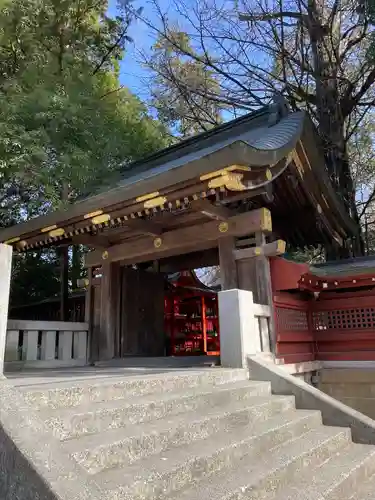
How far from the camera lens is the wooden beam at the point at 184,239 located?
5820mm

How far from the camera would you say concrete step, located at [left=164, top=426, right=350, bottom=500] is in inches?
92.5

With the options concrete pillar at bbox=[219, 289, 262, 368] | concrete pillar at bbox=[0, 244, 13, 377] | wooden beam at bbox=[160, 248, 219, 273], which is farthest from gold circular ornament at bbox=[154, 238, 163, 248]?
concrete pillar at bbox=[0, 244, 13, 377]

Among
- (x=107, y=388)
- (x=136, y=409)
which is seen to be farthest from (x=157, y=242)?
(x=136, y=409)

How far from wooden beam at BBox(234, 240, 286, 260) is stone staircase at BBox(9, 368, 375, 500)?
215 centimetres

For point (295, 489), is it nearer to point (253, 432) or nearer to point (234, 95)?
point (253, 432)

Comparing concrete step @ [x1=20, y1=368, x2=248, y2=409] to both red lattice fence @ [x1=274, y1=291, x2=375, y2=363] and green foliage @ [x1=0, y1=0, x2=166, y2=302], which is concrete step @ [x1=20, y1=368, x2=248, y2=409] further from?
green foliage @ [x1=0, y1=0, x2=166, y2=302]

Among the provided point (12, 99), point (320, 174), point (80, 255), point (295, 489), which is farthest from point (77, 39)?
point (295, 489)

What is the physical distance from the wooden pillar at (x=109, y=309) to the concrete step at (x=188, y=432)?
3744 mm

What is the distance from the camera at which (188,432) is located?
2939 millimetres

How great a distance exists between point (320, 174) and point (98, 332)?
4.87 m

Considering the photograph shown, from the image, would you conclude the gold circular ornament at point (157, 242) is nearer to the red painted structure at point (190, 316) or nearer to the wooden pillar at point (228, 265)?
the wooden pillar at point (228, 265)

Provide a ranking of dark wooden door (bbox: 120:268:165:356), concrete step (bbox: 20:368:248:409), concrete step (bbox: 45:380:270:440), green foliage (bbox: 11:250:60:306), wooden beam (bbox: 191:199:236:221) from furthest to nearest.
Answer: green foliage (bbox: 11:250:60:306) → dark wooden door (bbox: 120:268:165:356) → wooden beam (bbox: 191:199:236:221) → concrete step (bbox: 20:368:248:409) → concrete step (bbox: 45:380:270:440)

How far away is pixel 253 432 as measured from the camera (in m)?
3.28

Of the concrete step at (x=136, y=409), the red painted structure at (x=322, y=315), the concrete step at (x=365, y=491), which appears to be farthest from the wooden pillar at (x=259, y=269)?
the concrete step at (x=365, y=491)
